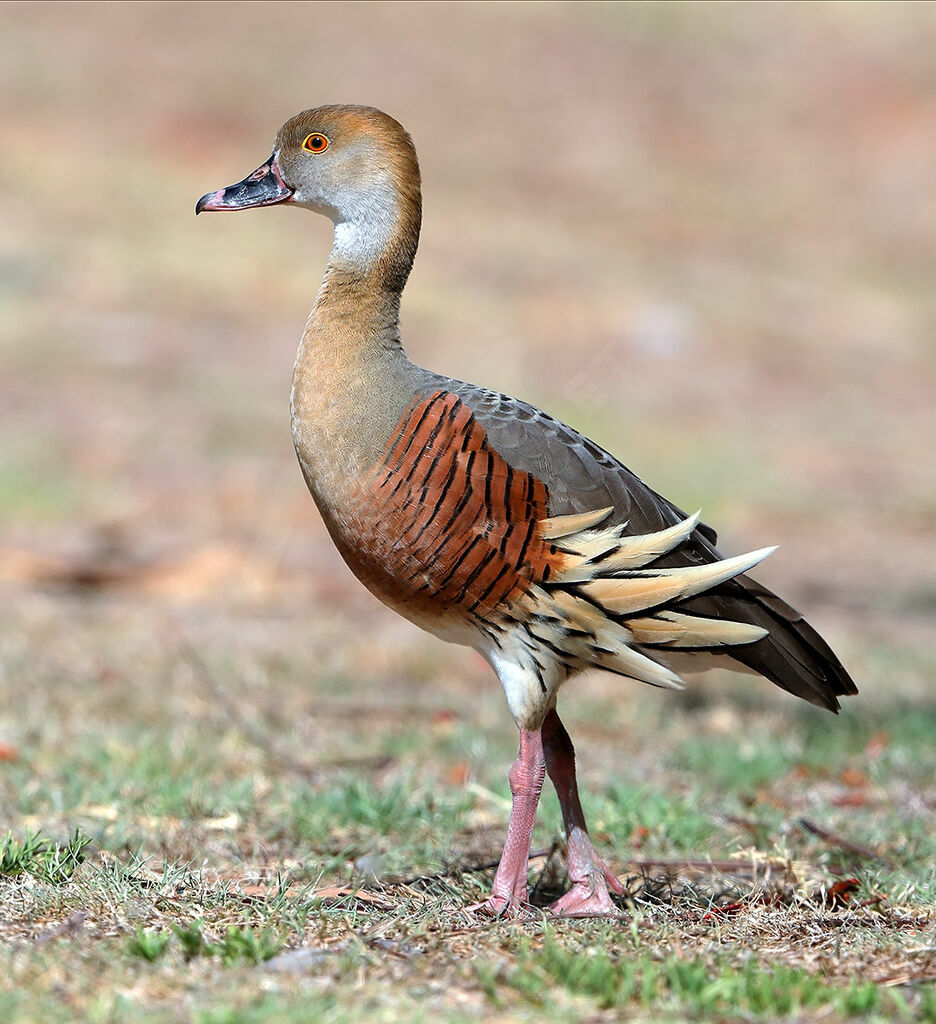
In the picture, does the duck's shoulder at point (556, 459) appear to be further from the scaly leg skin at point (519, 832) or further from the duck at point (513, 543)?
the scaly leg skin at point (519, 832)

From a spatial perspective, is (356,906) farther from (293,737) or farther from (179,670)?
(179,670)

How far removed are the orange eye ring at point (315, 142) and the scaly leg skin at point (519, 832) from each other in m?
1.81

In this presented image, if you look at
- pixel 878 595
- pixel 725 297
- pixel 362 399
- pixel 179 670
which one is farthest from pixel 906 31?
pixel 362 399

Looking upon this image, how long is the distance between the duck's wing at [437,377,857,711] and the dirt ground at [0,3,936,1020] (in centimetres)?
131

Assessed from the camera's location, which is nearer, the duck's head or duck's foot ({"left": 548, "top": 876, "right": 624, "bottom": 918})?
duck's foot ({"left": 548, "top": 876, "right": 624, "bottom": 918})

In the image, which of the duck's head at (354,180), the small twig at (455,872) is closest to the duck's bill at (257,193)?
the duck's head at (354,180)

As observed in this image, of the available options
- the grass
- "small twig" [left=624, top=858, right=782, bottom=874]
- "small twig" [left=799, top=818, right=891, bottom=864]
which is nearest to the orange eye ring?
the grass

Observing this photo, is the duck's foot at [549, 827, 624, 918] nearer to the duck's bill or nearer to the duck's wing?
the duck's wing

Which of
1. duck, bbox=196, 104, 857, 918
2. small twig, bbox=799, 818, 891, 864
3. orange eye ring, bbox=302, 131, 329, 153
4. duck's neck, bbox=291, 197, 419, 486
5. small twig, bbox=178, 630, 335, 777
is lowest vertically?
small twig, bbox=178, 630, 335, 777

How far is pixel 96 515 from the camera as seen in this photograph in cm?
1043

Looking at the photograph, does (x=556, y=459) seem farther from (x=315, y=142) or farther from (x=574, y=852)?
(x=315, y=142)

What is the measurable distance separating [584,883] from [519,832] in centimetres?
25

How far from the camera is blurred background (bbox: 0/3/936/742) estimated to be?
30.6ft

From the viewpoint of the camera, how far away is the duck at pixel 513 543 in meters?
3.77
